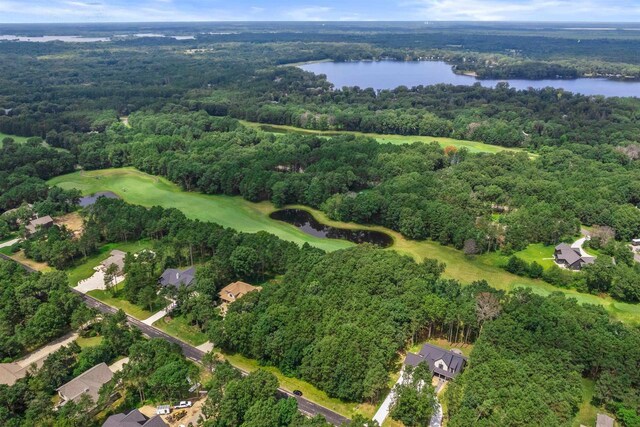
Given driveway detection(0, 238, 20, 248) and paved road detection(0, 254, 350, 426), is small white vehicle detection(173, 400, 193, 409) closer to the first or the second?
paved road detection(0, 254, 350, 426)

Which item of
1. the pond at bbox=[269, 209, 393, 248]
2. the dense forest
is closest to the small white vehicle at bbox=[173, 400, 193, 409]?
the dense forest

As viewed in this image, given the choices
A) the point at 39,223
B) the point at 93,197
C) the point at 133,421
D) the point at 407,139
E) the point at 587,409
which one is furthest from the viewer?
the point at 407,139

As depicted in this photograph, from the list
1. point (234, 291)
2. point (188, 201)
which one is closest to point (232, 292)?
point (234, 291)

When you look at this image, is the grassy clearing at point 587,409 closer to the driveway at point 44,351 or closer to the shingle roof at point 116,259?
the driveway at point 44,351

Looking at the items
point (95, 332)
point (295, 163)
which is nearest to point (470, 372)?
point (95, 332)

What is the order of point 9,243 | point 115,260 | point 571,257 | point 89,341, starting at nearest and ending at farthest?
point 89,341 → point 571,257 → point 115,260 → point 9,243

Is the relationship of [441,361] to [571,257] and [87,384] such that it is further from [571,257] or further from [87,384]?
[87,384]

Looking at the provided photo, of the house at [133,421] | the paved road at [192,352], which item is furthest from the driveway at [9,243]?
the house at [133,421]
